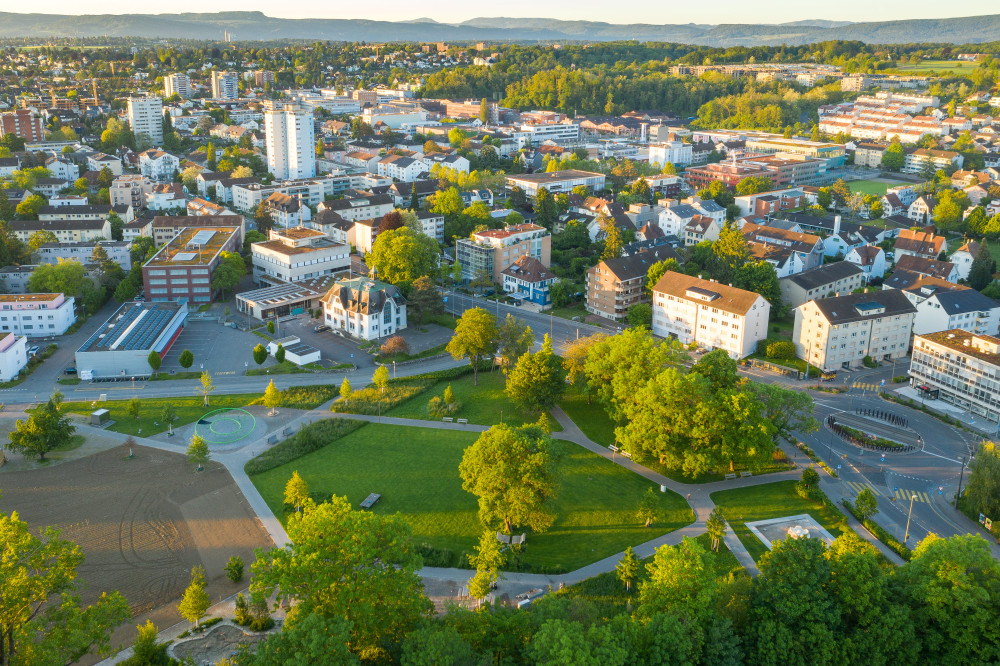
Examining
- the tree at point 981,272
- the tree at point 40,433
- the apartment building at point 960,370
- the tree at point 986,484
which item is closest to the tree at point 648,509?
the tree at point 986,484

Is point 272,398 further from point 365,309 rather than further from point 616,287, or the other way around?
point 616,287

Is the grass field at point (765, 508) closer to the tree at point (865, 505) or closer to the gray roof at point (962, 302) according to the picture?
the tree at point (865, 505)

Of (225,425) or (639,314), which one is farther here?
(639,314)

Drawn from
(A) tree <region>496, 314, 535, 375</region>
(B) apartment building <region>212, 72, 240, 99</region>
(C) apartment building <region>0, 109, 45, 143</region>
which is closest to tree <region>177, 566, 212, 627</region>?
(A) tree <region>496, 314, 535, 375</region>

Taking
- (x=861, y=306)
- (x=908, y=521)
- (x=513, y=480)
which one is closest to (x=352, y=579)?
(x=513, y=480)

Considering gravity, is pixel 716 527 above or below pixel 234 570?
above

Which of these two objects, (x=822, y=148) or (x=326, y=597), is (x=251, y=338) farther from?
(x=822, y=148)
